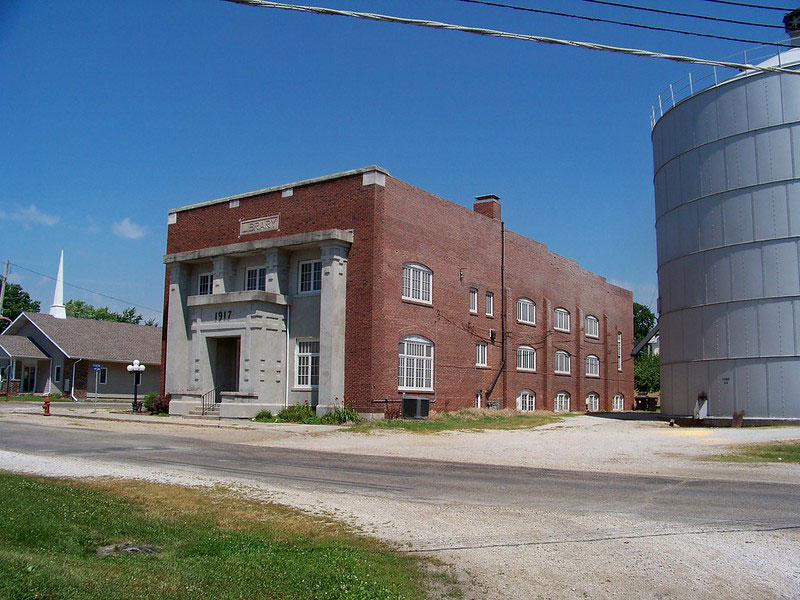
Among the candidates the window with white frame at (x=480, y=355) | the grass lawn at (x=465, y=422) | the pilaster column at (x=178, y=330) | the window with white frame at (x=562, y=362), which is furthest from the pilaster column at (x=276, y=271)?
the window with white frame at (x=562, y=362)

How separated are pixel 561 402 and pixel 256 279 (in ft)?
69.5

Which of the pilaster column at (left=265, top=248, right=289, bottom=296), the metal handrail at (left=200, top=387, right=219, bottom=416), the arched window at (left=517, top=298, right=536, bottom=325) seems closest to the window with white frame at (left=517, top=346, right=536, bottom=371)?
the arched window at (left=517, top=298, right=536, bottom=325)

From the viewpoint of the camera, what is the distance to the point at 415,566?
23.5 ft

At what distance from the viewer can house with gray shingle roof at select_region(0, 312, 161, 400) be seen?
5066 centimetres

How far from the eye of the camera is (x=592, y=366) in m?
49.1

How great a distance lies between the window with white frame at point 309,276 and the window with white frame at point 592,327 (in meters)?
23.7

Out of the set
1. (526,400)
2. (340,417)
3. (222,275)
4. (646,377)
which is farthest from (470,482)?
(646,377)

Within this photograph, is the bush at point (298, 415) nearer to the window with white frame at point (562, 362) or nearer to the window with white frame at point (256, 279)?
the window with white frame at point (256, 279)

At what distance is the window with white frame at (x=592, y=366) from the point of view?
48406mm

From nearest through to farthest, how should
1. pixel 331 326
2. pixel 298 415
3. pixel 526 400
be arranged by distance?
1. pixel 298 415
2. pixel 331 326
3. pixel 526 400

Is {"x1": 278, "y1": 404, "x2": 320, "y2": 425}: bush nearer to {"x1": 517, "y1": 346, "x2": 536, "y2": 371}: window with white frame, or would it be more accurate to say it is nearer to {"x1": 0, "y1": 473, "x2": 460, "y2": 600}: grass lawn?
{"x1": 517, "y1": 346, "x2": 536, "y2": 371}: window with white frame

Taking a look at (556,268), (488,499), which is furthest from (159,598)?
(556,268)

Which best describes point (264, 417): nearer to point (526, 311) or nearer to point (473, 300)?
point (473, 300)

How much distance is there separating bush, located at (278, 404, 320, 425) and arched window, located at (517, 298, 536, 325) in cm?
1519
